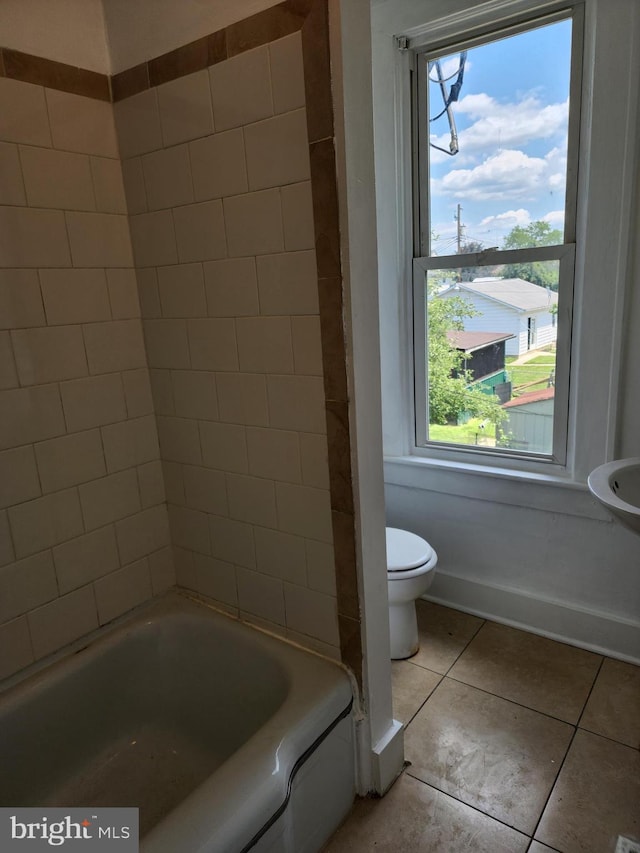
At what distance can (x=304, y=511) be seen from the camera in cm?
146

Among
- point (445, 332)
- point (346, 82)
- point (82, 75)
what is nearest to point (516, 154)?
point (445, 332)

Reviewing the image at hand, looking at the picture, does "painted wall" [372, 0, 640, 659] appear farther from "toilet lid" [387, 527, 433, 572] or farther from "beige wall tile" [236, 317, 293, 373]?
"beige wall tile" [236, 317, 293, 373]

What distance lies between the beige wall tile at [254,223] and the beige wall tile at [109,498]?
0.76 meters

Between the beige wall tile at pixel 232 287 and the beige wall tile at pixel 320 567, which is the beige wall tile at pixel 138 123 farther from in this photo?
the beige wall tile at pixel 320 567

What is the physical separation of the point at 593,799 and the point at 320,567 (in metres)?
0.98

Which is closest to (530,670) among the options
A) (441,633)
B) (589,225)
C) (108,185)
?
(441,633)

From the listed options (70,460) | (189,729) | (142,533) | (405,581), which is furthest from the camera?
(405,581)

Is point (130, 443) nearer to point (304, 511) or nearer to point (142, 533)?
point (142, 533)

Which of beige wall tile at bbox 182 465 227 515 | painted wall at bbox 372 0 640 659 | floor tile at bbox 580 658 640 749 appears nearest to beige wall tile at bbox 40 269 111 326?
beige wall tile at bbox 182 465 227 515

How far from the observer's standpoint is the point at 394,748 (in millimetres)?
1589

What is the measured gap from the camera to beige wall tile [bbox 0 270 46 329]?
4.43ft

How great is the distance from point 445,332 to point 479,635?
124 cm

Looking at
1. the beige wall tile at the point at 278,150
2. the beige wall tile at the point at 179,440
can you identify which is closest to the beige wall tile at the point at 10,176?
the beige wall tile at the point at 278,150

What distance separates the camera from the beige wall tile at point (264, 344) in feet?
4.49
